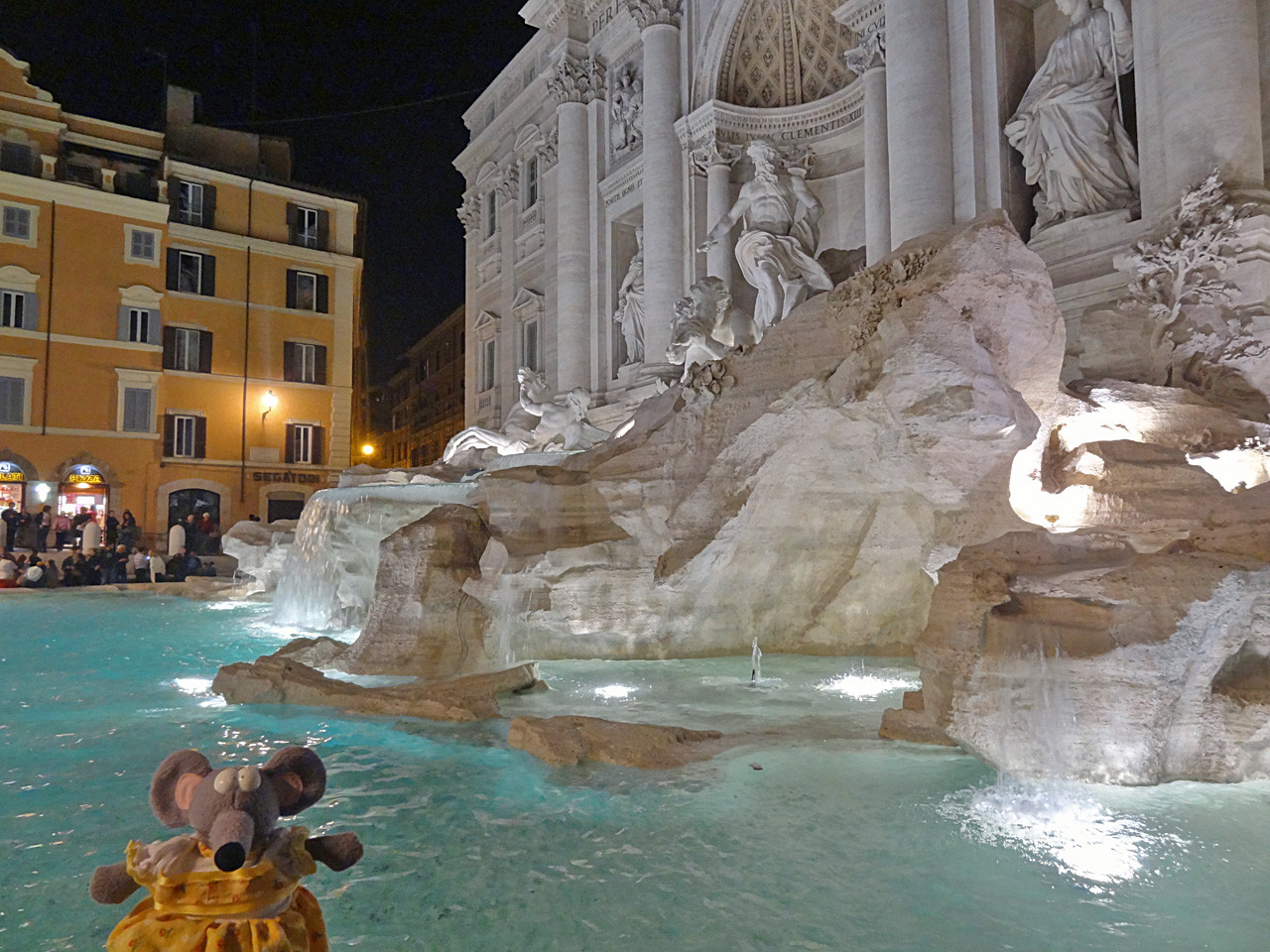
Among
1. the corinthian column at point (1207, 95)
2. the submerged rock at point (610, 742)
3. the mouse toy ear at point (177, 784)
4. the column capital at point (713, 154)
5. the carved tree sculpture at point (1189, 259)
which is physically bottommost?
the submerged rock at point (610, 742)

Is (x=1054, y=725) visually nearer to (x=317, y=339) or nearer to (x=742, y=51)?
(x=742, y=51)

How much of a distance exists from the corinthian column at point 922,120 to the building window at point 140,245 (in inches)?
801

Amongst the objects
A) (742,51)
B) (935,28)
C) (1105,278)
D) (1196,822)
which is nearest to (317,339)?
(742,51)

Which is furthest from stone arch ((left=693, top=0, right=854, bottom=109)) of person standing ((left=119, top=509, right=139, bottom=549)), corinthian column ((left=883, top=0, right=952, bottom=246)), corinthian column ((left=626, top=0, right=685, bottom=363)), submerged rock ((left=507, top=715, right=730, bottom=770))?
person standing ((left=119, top=509, right=139, bottom=549))

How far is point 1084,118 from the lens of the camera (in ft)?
30.6

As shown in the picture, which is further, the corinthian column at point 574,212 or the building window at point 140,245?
the building window at point 140,245

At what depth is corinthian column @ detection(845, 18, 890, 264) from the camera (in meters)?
11.8

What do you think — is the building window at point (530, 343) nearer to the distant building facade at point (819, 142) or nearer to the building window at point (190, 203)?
the distant building facade at point (819, 142)

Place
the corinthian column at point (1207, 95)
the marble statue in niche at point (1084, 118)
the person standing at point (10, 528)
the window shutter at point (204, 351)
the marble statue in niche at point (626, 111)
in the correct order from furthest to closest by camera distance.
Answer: the window shutter at point (204, 351)
the person standing at point (10, 528)
the marble statue in niche at point (626, 111)
the marble statue in niche at point (1084, 118)
the corinthian column at point (1207, 95)

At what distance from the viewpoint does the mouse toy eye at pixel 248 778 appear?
59.4 inches

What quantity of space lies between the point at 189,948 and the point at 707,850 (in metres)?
1.98

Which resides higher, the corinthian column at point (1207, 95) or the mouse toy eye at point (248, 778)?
the corinthian column at point (1207, 95)

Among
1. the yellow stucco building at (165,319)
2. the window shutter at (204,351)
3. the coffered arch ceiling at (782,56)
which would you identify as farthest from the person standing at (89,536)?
the coffered arch ceiling at (782,56)

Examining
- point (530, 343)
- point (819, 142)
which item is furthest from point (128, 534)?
point (819, 142)
